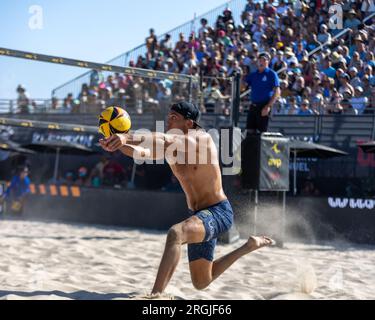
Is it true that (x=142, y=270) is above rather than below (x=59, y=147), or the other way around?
below

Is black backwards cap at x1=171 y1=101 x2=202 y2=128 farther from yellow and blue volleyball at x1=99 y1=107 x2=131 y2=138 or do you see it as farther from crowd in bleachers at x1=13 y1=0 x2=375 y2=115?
crowd in bleachers at x1=13 y1=0 x2=375 y2=115

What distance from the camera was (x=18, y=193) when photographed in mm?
12562

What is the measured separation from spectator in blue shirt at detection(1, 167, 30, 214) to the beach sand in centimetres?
271

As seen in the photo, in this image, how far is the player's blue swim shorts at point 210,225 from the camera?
4.51 meters

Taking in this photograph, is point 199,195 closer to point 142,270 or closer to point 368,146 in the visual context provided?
point 142,270

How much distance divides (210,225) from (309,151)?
20.7ft

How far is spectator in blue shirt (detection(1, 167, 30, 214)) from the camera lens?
40.9 feet

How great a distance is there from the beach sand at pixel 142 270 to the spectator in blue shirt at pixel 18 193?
107 inches

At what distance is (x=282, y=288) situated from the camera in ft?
18.7

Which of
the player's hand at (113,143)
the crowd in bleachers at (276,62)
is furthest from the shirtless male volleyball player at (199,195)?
the crowd in bleachers at (276,62)

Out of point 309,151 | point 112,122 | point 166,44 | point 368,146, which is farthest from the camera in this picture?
point 166,44

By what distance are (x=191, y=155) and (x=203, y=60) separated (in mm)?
9009

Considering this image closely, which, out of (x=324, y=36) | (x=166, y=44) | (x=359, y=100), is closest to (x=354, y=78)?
(x=359, y=100)

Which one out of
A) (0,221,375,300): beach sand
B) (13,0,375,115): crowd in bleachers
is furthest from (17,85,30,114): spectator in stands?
(0,221,375,300): beach sand
